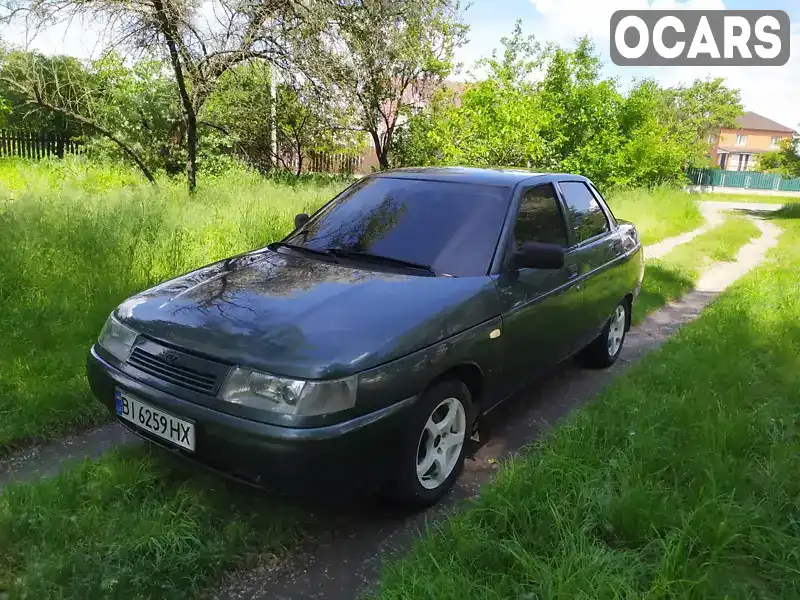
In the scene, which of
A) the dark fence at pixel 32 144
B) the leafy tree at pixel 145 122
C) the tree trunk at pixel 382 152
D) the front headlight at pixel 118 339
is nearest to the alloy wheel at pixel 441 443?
the front headlight at pixel 118 339

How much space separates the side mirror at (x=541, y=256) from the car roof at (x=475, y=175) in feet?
2.05

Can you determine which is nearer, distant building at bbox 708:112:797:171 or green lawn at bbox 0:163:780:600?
green lawn at bbox 0:163:780:600

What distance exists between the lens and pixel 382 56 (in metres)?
13.1

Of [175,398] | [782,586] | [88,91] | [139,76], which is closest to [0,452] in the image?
[175,398]

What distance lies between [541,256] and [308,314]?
4.49 ft

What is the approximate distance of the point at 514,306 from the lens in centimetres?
341

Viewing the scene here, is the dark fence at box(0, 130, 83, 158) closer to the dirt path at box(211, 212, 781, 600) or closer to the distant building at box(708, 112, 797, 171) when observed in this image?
the dirt path at box(211, 212, 781, 600)

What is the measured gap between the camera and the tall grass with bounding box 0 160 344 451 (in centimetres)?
368

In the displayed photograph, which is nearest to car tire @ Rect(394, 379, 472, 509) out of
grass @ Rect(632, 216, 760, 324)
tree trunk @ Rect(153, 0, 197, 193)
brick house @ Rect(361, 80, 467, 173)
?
grass @ Rect(632, 216, 760, 324)

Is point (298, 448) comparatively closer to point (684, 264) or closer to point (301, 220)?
point (301, 220)

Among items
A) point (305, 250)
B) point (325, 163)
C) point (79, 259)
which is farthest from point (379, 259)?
point (325, 163)

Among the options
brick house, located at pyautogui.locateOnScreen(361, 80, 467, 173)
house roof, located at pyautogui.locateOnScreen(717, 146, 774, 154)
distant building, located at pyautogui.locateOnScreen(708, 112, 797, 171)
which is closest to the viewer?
brick house, located at pyautogui.locateOnScreen(361, 80, 467, 173)

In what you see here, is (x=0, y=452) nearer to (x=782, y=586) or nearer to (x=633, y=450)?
(x=633, y=450)

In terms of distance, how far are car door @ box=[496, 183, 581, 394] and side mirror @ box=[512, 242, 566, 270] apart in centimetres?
12
